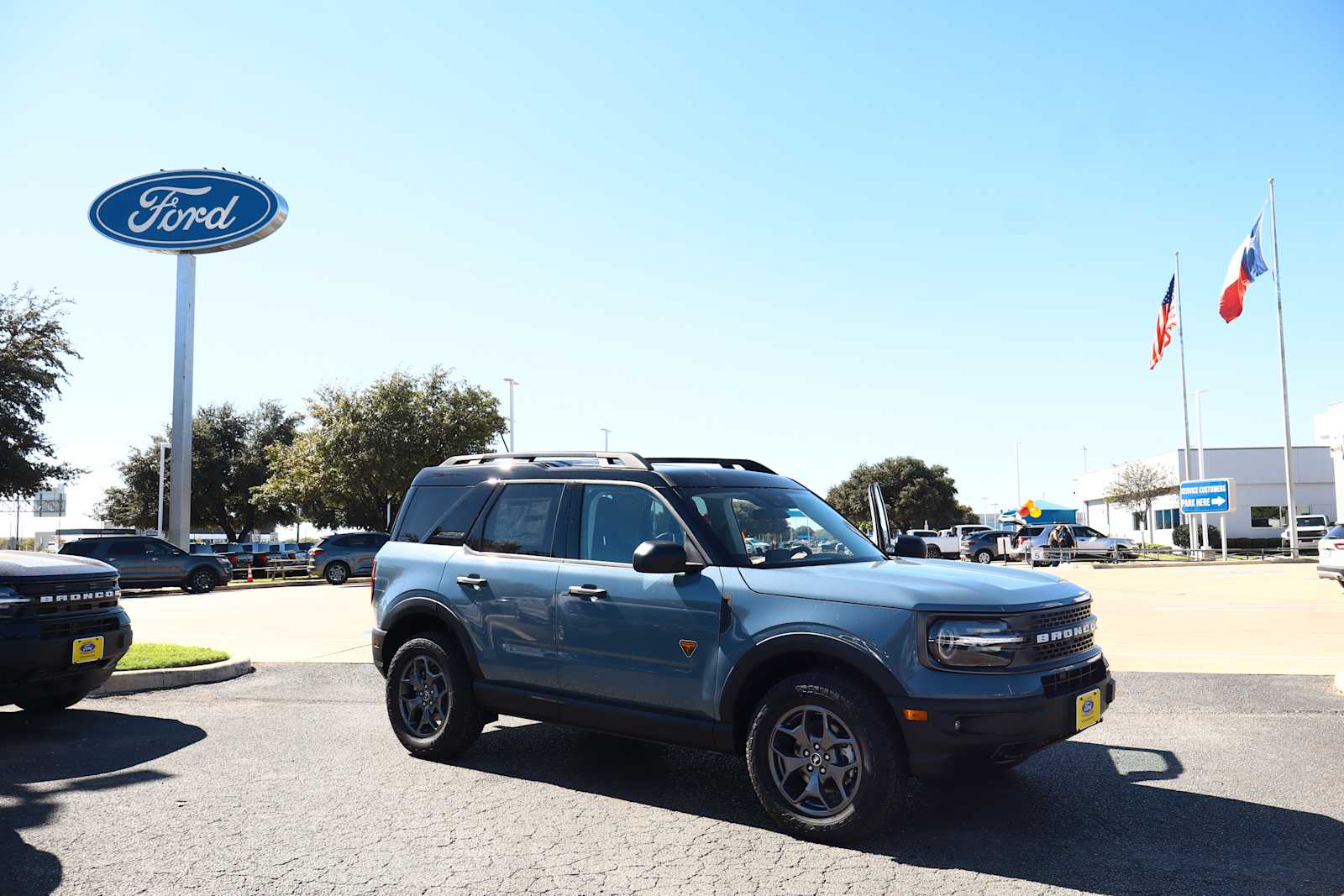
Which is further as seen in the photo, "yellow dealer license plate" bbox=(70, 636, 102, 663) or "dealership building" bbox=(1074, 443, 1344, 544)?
"dealership building" bbox=(1074, 443, 1344, 544)

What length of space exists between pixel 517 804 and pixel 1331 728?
5.74 metres

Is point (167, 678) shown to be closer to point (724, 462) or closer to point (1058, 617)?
point (724, 462)

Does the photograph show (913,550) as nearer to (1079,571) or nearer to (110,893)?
(110,893)

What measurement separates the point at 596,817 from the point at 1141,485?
60723 mm

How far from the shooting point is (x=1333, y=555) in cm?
1775

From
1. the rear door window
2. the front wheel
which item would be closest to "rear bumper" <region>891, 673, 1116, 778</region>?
the rear door window

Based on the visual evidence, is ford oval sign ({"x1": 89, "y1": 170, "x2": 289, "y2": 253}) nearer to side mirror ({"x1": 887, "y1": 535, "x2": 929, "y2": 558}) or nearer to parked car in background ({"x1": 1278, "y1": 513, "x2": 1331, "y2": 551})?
side mirror ({"x1": 887, "y1": 535, "x2": 929, "y2": 558})

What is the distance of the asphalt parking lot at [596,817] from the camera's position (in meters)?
4.10

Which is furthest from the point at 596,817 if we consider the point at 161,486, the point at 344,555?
the point at 161,486

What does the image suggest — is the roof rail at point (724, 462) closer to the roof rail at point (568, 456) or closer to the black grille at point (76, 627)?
the roof rail at point (568, 456)

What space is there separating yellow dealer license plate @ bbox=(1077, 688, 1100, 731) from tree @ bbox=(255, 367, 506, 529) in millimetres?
34276

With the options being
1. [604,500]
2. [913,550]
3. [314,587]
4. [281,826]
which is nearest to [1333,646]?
[913,550]

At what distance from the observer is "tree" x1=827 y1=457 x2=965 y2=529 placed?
7944cm

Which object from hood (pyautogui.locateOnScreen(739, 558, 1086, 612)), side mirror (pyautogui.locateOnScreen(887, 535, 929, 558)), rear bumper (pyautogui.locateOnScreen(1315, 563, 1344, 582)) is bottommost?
rear bumper (pyautogui.locateOnScreen(1315, 563, 1344, 582))
